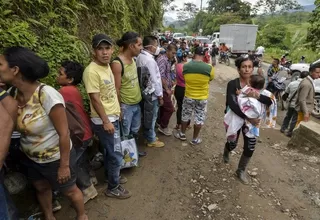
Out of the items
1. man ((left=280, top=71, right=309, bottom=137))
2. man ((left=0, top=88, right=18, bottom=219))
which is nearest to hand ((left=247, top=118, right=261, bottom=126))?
man ((left=0, top=88, right=18, bottom=219))

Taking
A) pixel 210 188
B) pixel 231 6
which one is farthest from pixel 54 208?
pixel 231 6

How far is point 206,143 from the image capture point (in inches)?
187

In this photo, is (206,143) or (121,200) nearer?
(121,200)

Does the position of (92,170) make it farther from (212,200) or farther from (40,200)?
(212,200)

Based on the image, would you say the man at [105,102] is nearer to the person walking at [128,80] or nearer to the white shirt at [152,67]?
the person walking at [128,80]

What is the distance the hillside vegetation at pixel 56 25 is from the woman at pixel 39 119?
1.01m

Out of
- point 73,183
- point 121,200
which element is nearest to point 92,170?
point 121,200

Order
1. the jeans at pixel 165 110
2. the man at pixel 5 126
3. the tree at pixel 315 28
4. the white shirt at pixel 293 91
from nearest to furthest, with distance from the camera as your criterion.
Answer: the man at pixel 5 126 < the jeans at pixel 165 110 < the white shirt at pixel 293 91 < the tree at pixel 315 28

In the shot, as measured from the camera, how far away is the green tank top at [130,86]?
3271 millimetres

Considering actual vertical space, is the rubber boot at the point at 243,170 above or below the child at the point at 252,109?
below

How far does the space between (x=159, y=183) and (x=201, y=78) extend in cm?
187

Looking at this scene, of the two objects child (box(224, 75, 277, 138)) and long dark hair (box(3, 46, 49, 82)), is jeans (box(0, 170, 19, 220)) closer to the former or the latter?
long dark hair (box(3, 46, 49, 82))

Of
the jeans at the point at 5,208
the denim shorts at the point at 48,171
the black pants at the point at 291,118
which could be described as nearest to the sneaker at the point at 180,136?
the denim shorts at the point at 48,171

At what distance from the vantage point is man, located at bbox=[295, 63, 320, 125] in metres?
5.11
